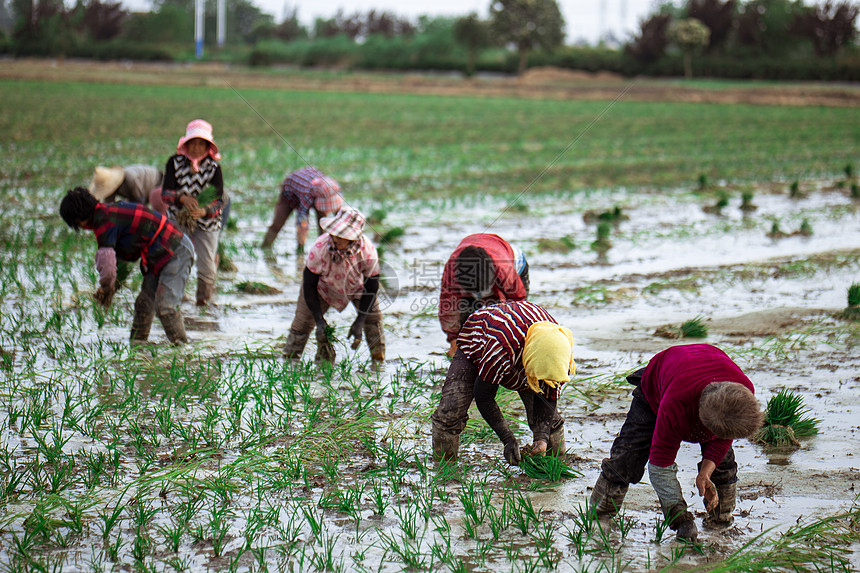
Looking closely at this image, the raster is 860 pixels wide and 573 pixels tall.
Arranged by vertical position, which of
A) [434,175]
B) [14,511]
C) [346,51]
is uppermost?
[346,51]

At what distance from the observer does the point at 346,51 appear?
6316 centimetres

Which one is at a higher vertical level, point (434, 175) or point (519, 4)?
point (519, 4)

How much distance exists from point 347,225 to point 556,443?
5.79ft

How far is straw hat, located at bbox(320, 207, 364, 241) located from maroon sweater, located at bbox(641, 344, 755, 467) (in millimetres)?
2128

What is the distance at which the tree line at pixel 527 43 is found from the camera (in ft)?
174

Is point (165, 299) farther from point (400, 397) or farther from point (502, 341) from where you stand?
point (502, 341)

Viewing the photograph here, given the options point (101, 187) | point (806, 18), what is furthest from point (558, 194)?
point (806, 18)

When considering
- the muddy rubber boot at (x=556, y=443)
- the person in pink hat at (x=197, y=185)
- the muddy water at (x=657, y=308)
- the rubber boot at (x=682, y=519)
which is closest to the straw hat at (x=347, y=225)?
the muddy water at (x=657, y=308)

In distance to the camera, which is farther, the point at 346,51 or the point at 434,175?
the point at 346,51

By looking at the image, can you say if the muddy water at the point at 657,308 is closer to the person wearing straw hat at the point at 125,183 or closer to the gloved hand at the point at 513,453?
the gloved hand at the point at 513,453

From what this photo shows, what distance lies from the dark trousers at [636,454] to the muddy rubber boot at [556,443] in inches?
19.2

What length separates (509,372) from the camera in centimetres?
368

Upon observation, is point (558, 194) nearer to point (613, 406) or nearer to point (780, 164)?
point (780, 164)

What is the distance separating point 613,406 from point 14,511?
3.09 m
